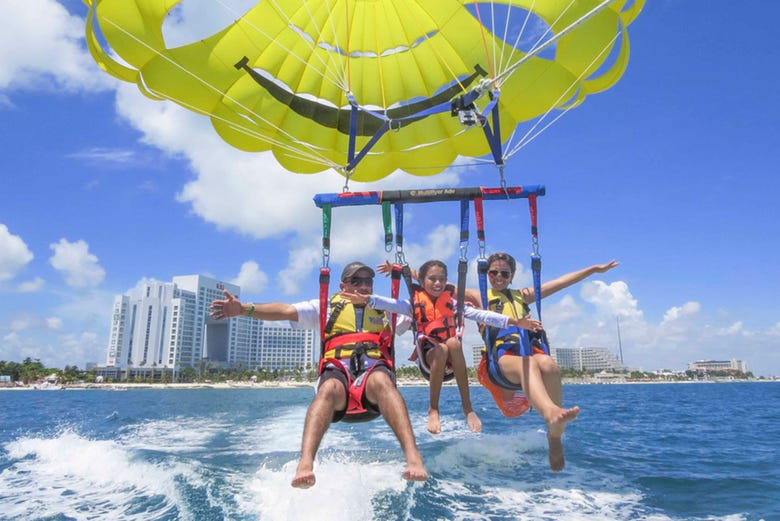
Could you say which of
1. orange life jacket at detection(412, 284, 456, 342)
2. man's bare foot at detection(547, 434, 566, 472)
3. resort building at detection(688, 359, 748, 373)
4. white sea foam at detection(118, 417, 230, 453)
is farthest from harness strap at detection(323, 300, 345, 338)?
resort building at detection(688, 359, 748, 373)

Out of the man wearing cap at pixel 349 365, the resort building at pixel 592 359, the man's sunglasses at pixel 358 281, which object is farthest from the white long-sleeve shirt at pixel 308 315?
the resort building at pixel 592 359

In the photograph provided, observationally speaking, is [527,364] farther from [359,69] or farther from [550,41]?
[359,69]

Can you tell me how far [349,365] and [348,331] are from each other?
357 mm

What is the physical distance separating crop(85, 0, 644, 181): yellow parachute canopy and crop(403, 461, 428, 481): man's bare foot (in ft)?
12.2

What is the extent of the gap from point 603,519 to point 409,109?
601 cm

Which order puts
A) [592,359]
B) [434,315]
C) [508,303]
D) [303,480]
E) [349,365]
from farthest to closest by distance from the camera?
[592,359]
[508,303]
[434,315]
[349,365]
[303,480]

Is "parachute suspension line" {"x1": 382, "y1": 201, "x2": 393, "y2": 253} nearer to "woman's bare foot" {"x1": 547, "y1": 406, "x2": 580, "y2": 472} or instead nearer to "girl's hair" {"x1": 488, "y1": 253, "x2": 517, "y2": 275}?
"girl's hair" {"x1": 488, "y1": 253, "x2": 517, "y2": 275}

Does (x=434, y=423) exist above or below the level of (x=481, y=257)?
below

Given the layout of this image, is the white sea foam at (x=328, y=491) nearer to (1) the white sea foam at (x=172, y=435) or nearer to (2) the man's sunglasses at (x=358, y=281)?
(2) the man's sunglasses at (x=358, y=281)

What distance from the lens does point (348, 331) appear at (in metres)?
4.67

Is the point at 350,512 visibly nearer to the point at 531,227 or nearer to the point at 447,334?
the point at 447,334

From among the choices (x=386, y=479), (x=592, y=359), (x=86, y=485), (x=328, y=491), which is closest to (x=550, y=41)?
(x=328, y=491)

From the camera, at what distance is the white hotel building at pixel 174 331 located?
367ft

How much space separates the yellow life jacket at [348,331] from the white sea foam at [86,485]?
3299 millimetres
